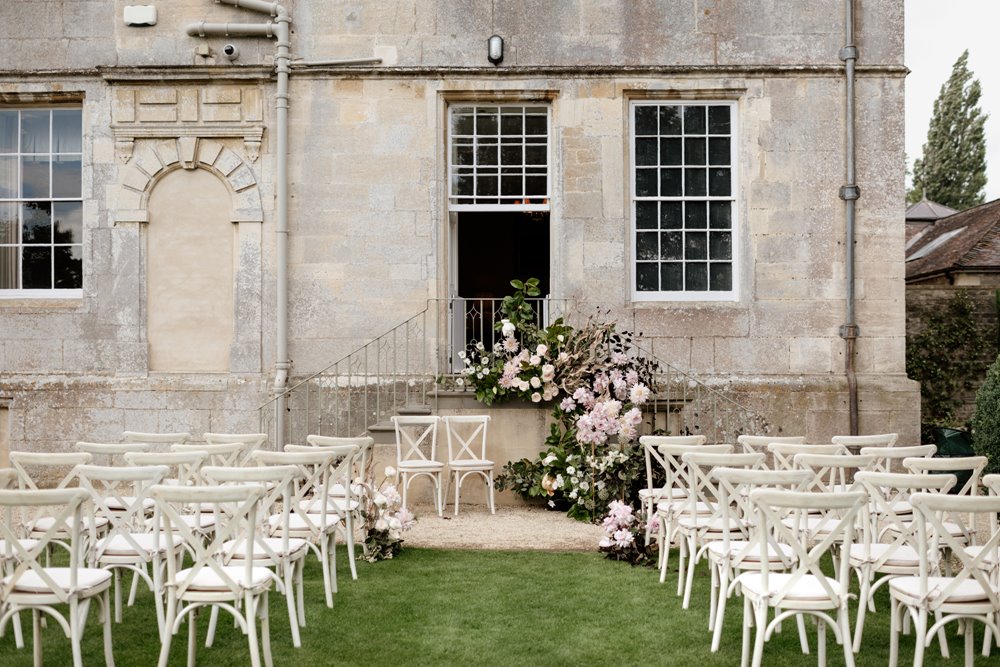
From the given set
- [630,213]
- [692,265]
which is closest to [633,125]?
[630,213]

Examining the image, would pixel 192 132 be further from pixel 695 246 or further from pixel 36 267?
pixel 695 246

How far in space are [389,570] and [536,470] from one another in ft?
9.35

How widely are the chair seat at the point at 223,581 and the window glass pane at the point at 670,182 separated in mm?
7416

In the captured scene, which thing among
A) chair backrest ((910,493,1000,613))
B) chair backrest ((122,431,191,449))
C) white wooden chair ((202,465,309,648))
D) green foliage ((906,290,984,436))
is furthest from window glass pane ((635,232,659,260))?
chair backrest ((910,493,1000,613))

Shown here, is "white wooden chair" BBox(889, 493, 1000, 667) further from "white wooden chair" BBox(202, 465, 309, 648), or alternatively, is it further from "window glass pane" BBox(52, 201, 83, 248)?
"window glass pane" BBox(52, 201, 83, 248)

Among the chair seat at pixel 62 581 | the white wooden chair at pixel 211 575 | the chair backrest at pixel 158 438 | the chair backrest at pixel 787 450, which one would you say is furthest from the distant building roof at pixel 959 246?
the chair seat at pixel 62 581

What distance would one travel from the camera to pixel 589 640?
17.2ft

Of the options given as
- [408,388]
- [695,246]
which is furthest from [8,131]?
[695,246]

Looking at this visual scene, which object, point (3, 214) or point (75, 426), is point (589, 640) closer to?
point (75, 426)

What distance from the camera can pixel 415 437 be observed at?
9531 millimetres

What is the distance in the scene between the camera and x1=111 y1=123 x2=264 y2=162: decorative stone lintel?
10523mm

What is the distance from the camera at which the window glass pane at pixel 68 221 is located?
10969 millimetres

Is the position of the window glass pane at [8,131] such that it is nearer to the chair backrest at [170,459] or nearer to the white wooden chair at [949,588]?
the chair backrest at [170,459]

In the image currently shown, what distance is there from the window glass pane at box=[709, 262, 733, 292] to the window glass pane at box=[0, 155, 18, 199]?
26.6 feet
